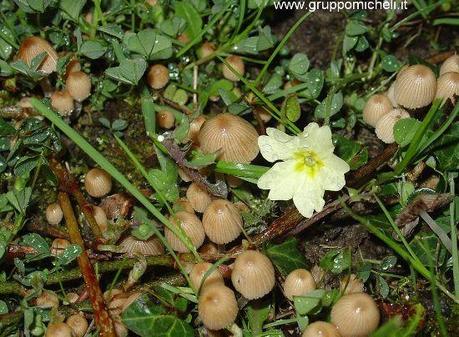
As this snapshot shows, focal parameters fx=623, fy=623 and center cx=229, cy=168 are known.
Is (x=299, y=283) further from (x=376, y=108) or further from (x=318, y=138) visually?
(x=376, y=108)

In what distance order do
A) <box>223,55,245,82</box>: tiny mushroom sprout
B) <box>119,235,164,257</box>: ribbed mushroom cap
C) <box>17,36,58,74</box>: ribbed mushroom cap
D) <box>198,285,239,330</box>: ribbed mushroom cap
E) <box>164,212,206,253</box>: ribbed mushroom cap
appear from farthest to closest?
<box>223,55,245,82</box>: tiny mushroom sprout, <box>17,36,58,74</box>: ribbed mushroom cap, <box>119,235,164,257</box>: ribbed mushroom cap, <box>164,212,206,253</box>: ribbed mushroom cap, <box>198,285,239,330</box>: ribbed mushroom cap

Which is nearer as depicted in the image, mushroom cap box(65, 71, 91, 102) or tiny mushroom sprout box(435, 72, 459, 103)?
tiny mushroom sprout box(435, 72, 459, 103)

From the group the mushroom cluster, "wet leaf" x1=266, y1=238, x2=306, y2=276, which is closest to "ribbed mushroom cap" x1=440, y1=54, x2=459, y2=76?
the mushroom cluster

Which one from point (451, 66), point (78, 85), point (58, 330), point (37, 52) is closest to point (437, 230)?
point (451, 66)

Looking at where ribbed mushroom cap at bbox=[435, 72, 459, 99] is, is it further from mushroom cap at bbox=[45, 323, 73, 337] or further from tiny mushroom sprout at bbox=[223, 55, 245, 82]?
mushroom cap at bbox=[45, 323, 73, 337]

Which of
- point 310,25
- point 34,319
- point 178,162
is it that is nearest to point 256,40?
point 310,25

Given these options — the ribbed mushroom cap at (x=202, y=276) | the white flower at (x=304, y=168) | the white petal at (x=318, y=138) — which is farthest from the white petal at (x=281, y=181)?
the ribbed mushroom cap at (x=202, y=276)
